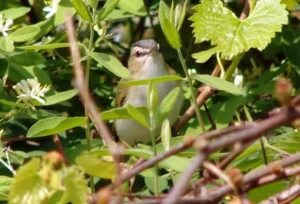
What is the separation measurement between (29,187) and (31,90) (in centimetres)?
164

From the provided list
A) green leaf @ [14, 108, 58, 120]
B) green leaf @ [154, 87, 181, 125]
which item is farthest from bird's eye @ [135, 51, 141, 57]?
green leaf @ [154, 87, 181, 125]

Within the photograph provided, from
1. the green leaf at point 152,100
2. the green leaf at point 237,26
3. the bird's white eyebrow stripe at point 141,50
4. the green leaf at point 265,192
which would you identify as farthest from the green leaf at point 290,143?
the bird's white eyebrow stripe at point 141,50

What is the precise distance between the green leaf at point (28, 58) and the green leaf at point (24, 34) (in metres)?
Result: 0.13

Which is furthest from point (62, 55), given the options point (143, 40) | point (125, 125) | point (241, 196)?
point (241, 196)

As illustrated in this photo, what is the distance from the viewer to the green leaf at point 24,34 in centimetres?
304

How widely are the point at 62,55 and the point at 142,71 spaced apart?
87 centimetres

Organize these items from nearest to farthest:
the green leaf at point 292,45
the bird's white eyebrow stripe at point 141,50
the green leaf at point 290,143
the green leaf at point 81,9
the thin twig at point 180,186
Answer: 1. the thin twig at point 180,186
2. the green leaf at point 290,143
3. the green leaf at point 81,9
4. the green leaf at point 292,45
5. the bird's white eyebrow stripe at point 141,50

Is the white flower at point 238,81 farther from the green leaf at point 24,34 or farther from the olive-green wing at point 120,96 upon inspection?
the green leaf at point 24,34

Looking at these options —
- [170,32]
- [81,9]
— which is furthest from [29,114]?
[170,32]

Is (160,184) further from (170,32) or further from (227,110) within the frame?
(170,32)

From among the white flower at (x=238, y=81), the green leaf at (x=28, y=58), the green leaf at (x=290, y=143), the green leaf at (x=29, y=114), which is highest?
the green leaf at (x=28, y=58)

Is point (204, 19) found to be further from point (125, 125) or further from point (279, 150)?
point (125, 125)

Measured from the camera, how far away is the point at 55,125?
2.54 m

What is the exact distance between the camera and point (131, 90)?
436 cm
